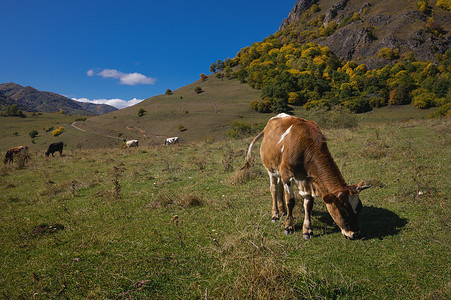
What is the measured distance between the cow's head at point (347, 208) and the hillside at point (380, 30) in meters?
110

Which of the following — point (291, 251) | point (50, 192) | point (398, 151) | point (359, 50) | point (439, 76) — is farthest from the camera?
point (359, 50)

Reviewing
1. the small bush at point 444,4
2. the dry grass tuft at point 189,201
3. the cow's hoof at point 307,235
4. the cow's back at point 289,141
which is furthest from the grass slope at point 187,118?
the small bush at point 444,4

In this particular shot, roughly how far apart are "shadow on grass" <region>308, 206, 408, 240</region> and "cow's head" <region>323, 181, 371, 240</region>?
0.58 m

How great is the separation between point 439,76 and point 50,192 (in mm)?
97318

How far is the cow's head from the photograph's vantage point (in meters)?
4.31

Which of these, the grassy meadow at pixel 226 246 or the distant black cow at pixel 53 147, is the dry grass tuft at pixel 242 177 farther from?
the distant black cow at pixel 53 147

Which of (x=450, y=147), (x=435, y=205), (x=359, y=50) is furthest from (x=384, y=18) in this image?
(x=435, y=205)

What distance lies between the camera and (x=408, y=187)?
23.0 ft

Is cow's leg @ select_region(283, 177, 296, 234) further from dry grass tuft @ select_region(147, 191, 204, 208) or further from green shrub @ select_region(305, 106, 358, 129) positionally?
green shrub @ select_region(305, 106, 358, 129)

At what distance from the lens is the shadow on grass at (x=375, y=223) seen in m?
4.85

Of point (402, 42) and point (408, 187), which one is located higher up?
point (402, 42)

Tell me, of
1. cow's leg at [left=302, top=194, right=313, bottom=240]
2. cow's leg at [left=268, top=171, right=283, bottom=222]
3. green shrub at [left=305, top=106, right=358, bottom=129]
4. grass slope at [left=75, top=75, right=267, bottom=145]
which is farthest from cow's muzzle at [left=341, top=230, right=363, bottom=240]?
grass slope at [left=75, top=75, right=267, bottom=145]

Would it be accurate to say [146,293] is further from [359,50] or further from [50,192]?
[359,50]

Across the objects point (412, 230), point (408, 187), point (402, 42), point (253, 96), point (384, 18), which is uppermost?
point (384, 18)
